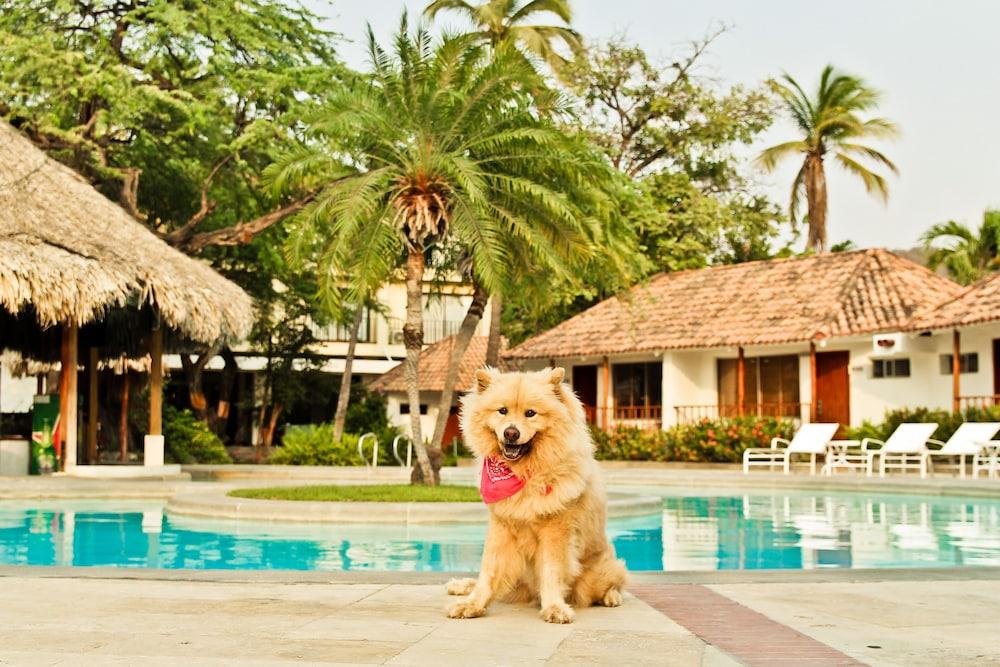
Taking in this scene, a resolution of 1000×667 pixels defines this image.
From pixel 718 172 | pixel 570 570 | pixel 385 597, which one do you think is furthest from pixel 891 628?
pixel 718 172

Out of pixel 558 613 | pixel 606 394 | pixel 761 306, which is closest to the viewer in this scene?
pixel 558 613

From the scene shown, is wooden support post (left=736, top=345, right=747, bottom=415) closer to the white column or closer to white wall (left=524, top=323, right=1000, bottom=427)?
white wall (left=524, top=323, right=1000, bottom=427)

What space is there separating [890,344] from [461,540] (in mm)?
18386

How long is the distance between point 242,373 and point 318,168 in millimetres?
29919

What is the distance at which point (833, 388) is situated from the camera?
31.2 meters

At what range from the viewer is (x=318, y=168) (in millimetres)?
17391

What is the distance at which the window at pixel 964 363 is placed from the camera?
92.1 ft

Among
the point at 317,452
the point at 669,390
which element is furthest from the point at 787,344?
the point at 317,452

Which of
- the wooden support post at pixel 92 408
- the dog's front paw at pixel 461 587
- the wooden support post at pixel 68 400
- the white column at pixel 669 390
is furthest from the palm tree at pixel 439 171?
the white column at pixel 669 390

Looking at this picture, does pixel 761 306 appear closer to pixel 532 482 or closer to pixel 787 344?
pixel 787 344

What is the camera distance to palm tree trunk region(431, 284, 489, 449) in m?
17.9

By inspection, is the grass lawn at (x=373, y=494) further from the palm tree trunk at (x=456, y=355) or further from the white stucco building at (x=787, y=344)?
the white stucco building at (x=787, y=344)

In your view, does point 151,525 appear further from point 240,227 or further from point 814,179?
point 814,179

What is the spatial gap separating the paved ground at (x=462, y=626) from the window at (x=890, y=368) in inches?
893
